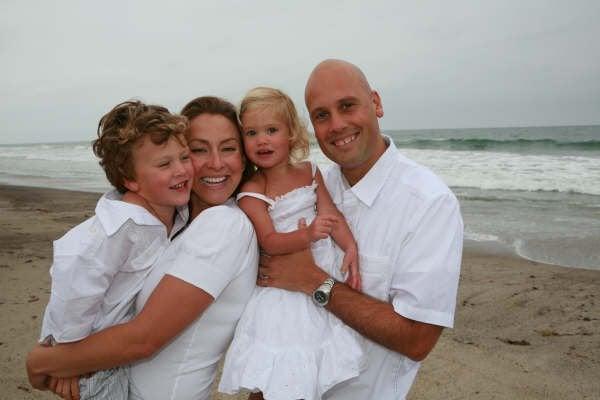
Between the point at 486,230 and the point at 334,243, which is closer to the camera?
the point at 334,243

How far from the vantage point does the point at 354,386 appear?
2.27 meters

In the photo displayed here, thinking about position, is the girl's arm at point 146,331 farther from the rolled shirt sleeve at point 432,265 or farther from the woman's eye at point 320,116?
the woman's eye at point 320,116

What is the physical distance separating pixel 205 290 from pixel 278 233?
68cm

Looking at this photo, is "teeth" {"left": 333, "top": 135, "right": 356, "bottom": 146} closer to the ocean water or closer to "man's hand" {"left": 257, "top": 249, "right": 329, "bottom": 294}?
"man's hand" {"left": 257, "top": 249, "right": 329, "bottom": 294}

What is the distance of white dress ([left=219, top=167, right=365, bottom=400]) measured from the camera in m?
2.06

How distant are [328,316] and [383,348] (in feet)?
0.98

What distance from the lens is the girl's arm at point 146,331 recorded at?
1.85 m

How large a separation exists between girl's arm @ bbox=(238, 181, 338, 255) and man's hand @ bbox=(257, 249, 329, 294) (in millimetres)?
50

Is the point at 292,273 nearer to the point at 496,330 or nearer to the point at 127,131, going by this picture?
the point at 127,131

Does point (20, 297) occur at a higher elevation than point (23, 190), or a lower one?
higher

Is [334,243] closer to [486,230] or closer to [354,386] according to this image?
[354,386]

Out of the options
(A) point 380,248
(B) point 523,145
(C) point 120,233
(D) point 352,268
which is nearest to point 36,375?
(C) point 120,233

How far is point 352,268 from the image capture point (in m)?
2.28

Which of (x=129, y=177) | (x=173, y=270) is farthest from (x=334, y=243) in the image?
(x=129, y=177)
